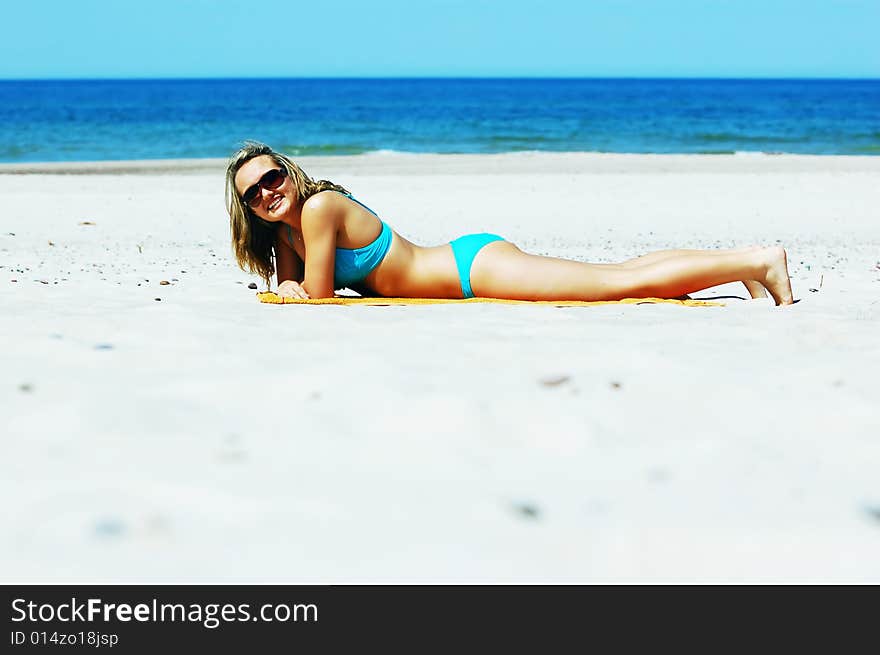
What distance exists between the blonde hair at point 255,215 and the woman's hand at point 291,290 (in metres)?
0.23

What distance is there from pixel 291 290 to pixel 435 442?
2.55 meters

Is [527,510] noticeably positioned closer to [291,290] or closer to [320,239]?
[320,239]

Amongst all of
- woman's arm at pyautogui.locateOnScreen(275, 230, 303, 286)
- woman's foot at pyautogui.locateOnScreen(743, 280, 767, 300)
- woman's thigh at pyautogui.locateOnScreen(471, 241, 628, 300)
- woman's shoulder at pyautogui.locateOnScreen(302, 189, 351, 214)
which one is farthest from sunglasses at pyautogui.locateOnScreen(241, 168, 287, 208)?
woman's foot at pyautogui.locateOnScreen(743, 280, 767, 300)

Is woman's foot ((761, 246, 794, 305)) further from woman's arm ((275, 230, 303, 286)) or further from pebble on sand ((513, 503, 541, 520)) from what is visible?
pebble on sand ((513, 503, 541, 520))

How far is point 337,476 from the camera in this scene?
241 cm

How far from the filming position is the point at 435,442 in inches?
104

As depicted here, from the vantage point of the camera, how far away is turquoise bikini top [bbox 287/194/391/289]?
494 cm

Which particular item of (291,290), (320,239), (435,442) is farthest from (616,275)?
(435,442)

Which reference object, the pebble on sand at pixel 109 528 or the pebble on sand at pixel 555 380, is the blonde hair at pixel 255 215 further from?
the pebble on sand at pixel 109 528

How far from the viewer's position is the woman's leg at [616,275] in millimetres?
4938

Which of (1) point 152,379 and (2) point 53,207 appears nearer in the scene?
(1) point 152,379
